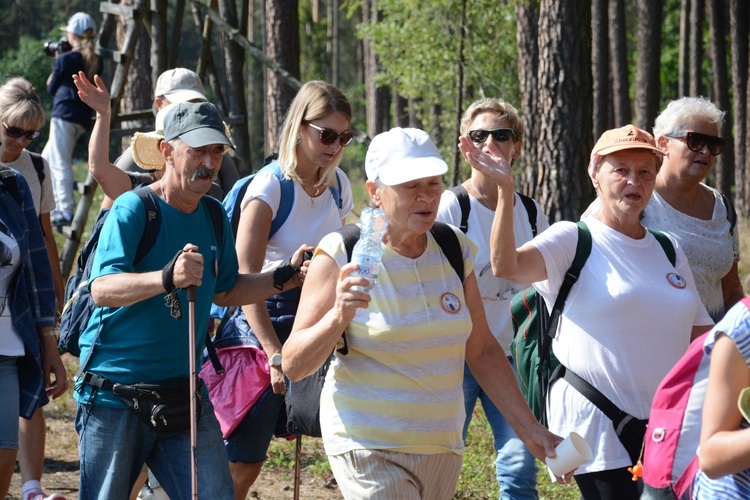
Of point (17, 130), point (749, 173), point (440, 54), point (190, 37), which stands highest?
point (190, 37)

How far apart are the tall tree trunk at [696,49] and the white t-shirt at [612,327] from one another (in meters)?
21.5

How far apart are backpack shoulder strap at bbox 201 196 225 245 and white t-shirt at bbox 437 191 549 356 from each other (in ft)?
3.92

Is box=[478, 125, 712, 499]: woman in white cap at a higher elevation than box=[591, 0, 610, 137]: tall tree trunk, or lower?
lower

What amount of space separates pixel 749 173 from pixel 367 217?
20604mm

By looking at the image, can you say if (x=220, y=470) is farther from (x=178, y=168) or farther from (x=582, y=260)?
(x=582, y=260)

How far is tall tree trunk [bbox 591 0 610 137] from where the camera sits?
20672 mm

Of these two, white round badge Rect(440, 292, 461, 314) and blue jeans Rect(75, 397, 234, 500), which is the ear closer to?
white round badge Rect(440, 292, 461, 314)

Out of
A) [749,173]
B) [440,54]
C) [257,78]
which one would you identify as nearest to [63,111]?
[440,54]

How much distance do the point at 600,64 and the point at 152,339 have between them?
1932 cm

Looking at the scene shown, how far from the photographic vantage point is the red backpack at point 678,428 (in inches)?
112

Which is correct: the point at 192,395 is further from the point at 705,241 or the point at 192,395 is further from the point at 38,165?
the point at 38,165

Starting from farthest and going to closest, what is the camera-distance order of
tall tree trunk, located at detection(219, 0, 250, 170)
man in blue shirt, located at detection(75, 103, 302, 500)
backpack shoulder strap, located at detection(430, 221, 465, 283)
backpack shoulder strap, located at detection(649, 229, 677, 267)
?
tall tree trunk, located at detection(219, 0, 250, 170) → backpack shoulder strap, located at detection(649, 229, 677, 267) → man in blue shirt, located at detection(75, 103, 302, 500) → backpack shoulder strap, located at detection(430, 221, 465, 283)

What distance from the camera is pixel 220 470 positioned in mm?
3848

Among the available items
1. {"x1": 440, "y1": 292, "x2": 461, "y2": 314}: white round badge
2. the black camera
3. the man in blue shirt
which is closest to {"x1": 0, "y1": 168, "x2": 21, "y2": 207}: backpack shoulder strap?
the man in blue shirt
